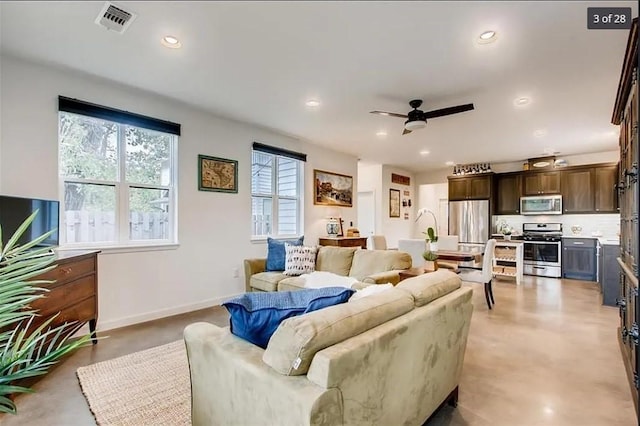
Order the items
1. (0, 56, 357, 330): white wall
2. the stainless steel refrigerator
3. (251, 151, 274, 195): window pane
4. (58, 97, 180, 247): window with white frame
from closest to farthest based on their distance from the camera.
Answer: (0, 56, 357, 330): white wall
(58, 97, 180, 247): window with white frame
(251, 151, 274, 195): window pane
the stainless steel refrigerator

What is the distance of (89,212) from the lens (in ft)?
11.4

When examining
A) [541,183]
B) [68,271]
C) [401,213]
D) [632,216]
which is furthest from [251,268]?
[541,183]

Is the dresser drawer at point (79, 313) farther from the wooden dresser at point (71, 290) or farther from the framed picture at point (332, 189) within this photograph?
the framed picture at point (332, 189)

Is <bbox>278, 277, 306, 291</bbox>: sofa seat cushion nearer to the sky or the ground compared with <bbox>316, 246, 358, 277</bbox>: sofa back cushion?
nearer to the ground

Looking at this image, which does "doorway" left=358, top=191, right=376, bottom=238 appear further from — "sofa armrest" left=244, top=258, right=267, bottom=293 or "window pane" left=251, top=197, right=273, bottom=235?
"sofa armrest" left=244, top=258, right=267, bottom=293

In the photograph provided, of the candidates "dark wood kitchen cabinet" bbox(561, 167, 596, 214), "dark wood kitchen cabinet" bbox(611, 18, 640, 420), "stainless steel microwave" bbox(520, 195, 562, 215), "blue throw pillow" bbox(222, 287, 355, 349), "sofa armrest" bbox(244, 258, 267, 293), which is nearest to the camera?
"blue throw pillow" bbox(222, 287, 355, 349)

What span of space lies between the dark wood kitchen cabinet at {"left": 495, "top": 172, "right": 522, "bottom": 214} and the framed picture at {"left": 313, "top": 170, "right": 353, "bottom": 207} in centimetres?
359

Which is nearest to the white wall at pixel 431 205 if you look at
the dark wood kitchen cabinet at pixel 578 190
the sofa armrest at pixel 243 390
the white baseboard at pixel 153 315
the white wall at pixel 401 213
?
the white wall at pixel 401 213

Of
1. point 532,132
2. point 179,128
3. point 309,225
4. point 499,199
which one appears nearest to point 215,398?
point 179,128

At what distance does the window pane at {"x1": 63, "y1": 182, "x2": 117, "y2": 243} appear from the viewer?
3.35m

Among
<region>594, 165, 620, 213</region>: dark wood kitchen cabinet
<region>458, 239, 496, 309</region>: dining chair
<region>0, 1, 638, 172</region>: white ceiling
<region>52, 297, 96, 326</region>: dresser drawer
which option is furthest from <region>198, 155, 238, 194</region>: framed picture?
<region>594, 165, 620, 213</region>: dark wood kitchen cabinet

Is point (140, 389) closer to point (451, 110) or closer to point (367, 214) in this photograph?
point (451, 110)

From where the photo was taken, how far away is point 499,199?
758cm

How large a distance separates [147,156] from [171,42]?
5.65 ft
